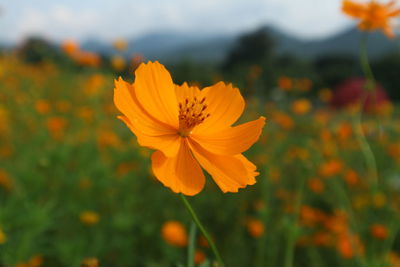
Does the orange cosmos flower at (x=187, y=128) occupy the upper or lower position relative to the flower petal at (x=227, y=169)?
upper

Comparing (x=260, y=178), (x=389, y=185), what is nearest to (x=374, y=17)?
(x=260, y=178)

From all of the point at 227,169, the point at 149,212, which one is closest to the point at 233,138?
the point at 227,169

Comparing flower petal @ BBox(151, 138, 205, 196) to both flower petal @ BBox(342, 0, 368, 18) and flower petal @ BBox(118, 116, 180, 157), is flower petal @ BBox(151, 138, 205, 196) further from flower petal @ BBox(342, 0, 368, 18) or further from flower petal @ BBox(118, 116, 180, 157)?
flower petal @ BBox(342, 0, 368, 18)

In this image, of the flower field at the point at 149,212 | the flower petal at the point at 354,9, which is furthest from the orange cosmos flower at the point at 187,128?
the flower petal at the point at 354,9

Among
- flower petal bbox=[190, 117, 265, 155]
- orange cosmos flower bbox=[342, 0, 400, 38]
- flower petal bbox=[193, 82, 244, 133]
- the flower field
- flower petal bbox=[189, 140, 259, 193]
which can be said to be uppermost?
orange cosmos flower bbox=[342, 0, 400, 38]

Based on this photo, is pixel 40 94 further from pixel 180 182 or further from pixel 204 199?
pixel 180 182

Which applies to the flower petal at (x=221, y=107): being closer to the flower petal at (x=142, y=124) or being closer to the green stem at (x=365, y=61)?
the flower petal at (x=142, y=124)

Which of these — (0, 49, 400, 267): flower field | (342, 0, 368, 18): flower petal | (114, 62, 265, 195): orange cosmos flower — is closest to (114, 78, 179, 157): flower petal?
(114, 62, 265, 195): orange cosmos flower
